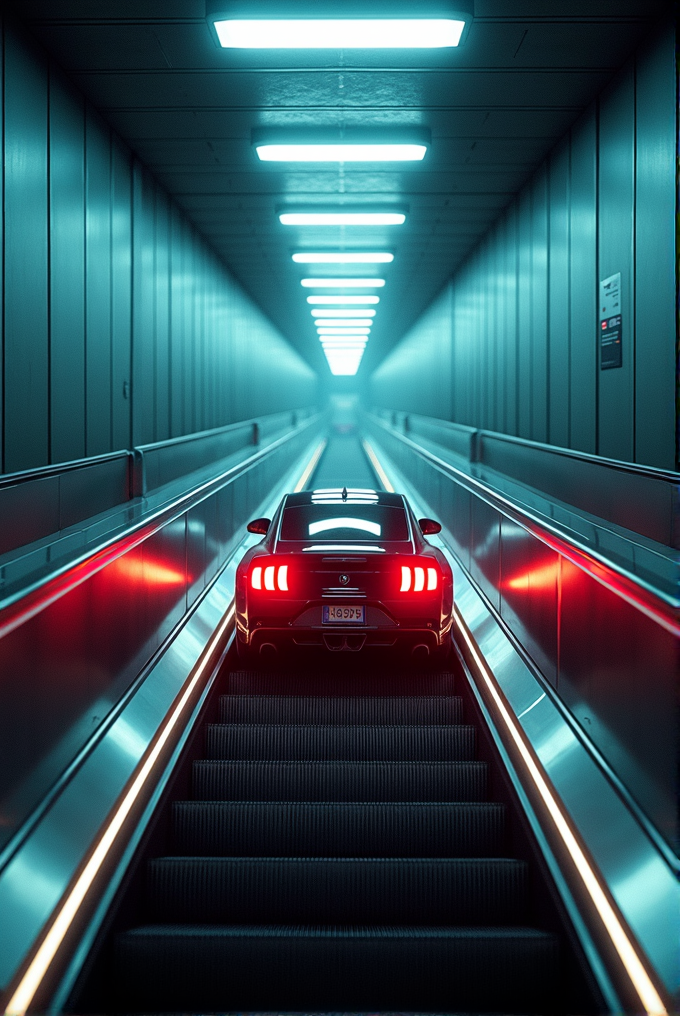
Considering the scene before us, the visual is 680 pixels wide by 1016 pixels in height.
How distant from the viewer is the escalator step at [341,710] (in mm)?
6113

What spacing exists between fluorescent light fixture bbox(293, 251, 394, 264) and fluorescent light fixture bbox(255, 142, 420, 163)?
6449mm

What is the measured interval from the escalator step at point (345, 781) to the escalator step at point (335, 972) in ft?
4.96

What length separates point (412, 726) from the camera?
5.62 m

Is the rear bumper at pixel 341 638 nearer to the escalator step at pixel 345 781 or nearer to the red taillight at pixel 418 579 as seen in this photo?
the red taillight at pixel 418 579

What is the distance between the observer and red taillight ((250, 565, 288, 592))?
655 centimetres

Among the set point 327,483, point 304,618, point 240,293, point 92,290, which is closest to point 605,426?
point 304,618

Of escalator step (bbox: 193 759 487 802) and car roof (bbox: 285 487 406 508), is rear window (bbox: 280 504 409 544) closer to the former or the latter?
car roof (bbox: 285 487 406 508)

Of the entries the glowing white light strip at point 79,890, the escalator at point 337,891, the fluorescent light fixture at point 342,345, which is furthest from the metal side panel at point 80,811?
the fluorescent light fixture at point 342,345

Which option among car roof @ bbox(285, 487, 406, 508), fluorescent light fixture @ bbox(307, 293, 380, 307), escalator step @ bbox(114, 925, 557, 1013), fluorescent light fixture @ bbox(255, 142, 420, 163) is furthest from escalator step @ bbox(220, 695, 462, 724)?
fluorescent light fixture @ bbox(307, 293, 380, 307)

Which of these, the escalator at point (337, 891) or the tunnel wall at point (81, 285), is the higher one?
the tunnel wall at point (81, 285)

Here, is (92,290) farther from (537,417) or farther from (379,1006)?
(379,1006)

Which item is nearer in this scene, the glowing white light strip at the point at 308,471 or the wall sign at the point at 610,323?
the wall sign at the point at 610,323

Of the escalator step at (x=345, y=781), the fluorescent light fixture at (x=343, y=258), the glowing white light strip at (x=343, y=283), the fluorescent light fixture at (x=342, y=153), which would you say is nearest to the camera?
the escalator step at (x=345, y=781)

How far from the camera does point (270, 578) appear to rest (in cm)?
657
